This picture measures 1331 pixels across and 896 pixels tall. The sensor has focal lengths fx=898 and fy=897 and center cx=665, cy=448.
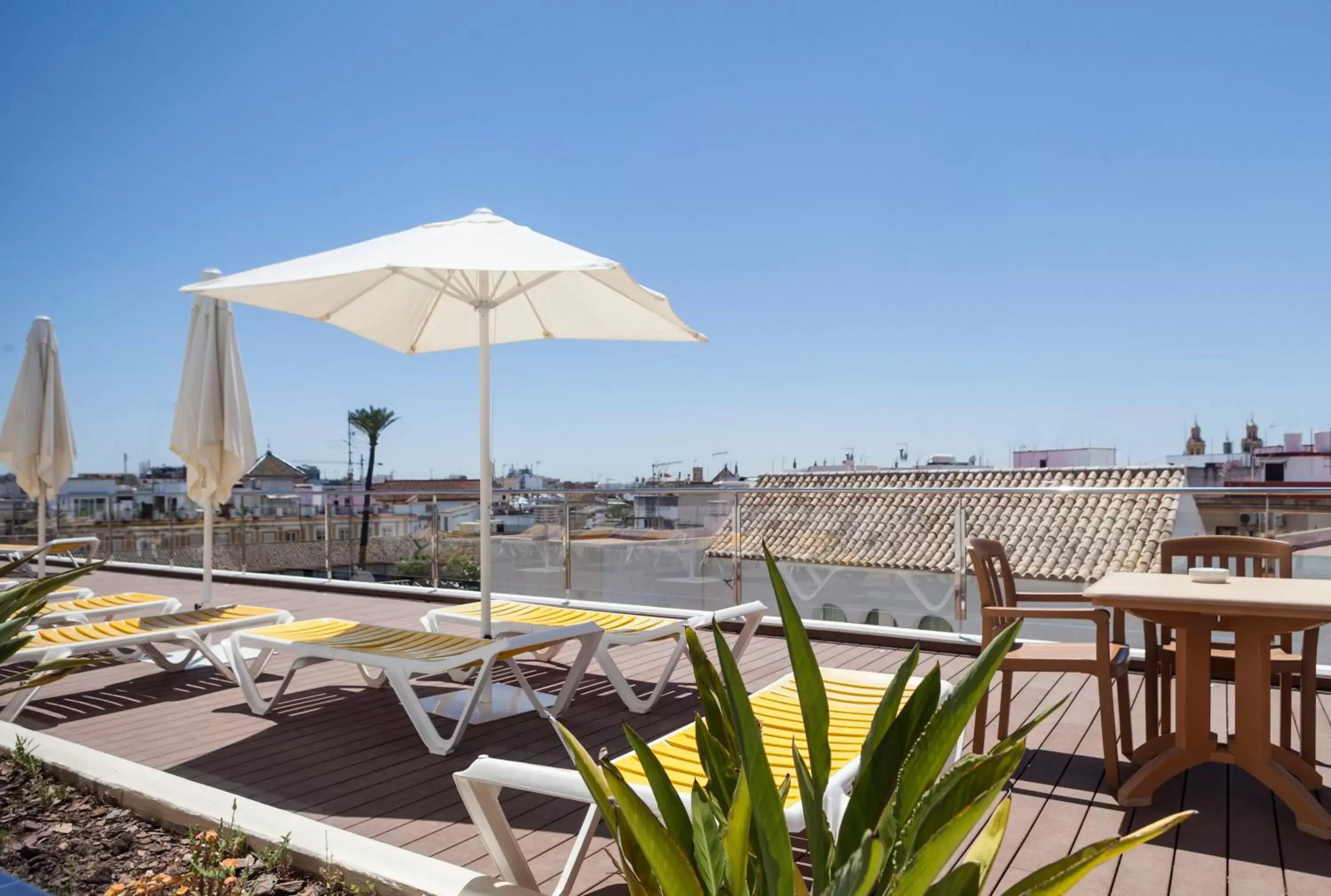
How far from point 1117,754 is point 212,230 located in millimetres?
23924

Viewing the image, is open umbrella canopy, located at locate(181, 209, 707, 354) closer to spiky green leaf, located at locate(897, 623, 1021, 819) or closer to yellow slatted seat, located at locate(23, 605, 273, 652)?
yellow slatted seat, located at locate(23, 605, 273, 652)

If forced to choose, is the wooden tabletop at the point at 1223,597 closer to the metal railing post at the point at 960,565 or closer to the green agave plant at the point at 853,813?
the green agave plant at the point at 853,813

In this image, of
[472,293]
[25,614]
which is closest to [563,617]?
[472,293]

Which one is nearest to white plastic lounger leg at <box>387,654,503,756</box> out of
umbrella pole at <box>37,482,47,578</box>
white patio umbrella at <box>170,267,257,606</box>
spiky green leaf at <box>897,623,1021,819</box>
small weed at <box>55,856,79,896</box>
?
small weed at <box>55,856,79,896</box>

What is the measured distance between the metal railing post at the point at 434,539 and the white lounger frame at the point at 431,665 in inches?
137

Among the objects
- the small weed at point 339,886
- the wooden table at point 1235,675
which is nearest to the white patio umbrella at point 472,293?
the small weed at point 339,886

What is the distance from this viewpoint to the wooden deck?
2660 millimetres

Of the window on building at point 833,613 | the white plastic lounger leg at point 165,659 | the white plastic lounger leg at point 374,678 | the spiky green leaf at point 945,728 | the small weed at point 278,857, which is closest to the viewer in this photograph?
the spiky green leaf at point 945,728

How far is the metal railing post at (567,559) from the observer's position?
24.6 ft

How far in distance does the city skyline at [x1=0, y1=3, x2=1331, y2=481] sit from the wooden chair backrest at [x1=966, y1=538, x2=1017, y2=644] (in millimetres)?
2775

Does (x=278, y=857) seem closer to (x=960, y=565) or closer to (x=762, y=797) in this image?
(x=762, y=797)

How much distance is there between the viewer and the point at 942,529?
6.45 metres

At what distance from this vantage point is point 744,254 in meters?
40.8

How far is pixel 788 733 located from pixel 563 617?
232cm
